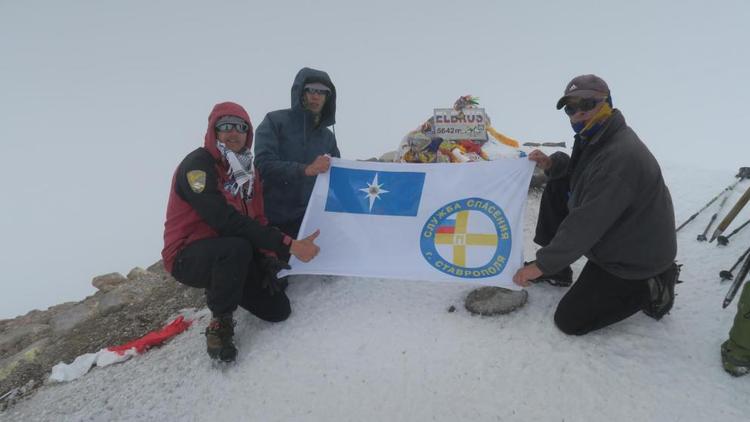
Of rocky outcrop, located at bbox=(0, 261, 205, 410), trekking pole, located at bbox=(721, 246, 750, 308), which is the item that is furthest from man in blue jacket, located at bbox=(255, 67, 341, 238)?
trekking pole, located at bbox=(721, 246, 750, 308)

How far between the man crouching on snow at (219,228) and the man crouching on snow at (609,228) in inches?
96.4

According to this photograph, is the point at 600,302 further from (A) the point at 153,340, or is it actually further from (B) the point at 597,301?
(A) the point at 153,340

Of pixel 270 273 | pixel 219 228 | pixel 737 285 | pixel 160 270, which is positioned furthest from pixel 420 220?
pixel 160 270

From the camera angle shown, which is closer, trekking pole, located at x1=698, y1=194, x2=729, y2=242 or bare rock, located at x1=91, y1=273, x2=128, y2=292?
trekking pole, located at x1=698, y1=194, x2=729, y2=242

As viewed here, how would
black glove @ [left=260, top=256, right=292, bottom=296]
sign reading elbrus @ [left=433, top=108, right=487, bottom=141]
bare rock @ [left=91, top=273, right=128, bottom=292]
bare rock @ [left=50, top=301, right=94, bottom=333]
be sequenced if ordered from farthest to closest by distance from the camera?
bare rock @ [left=91, top=273, right=128, bottom=292] < sign reading elbrus @ [left=433, top=108, right=487, bottom=141] < bare rock @ [left=50, top=301, right=94, bottom=333] < black glove @ [left=260, top=256, right=292, bottom=296]

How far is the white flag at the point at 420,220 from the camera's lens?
3.84m

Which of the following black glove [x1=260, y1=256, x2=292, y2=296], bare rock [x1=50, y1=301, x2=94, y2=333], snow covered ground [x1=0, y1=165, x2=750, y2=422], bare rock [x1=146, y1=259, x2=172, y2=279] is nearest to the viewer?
snow covered ground [x1=0, y1=165, x2=750, y2=422]

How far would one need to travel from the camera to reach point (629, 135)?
2980 mm

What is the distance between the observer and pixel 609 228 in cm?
306

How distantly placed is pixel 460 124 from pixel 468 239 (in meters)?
4.34

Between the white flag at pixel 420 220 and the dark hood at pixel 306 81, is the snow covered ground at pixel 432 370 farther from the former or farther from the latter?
the dark hood at pixel 306 81

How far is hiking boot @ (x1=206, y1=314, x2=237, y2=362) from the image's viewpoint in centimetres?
350

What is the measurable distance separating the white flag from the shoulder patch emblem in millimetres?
1166

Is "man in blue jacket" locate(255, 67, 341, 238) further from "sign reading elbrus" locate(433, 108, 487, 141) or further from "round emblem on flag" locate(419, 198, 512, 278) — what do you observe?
"sign reading elbrus" locate(433, 108, 487, 141)
